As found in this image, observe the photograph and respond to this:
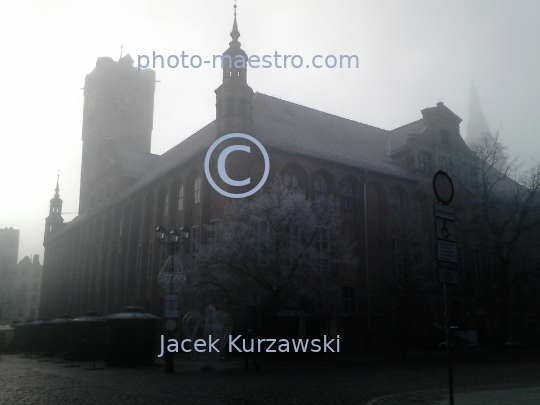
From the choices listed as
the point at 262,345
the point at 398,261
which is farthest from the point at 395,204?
the point at 262,345

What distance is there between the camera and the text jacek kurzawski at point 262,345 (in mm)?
22375

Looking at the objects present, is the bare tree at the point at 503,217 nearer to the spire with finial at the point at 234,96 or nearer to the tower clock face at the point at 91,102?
the spire with finial at the point at 234,96

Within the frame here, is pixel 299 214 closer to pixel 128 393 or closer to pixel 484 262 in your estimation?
pixel 128 393

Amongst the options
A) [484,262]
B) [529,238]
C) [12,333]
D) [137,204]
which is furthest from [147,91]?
[529,238]

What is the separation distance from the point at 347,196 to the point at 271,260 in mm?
14716

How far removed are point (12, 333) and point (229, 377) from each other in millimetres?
38406

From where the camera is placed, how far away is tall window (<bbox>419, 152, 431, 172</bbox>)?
4378 centimetres

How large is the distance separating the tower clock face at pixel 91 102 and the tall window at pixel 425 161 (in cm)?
4740

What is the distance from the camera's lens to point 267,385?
1620 cm

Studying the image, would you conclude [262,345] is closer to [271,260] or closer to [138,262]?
[271,260]

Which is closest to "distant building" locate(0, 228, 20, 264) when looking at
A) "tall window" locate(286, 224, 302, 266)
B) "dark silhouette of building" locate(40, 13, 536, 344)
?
"dark silhouette of building" locate(40, 13, 536, 344)

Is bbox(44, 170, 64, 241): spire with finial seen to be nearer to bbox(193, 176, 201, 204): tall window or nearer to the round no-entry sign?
bbox(193, 176, 201, 204): tall window

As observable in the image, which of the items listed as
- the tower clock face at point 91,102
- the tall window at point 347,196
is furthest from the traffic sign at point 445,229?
the tower clock face at point 91,102

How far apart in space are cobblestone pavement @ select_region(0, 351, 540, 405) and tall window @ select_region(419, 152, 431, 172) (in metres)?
23.1
